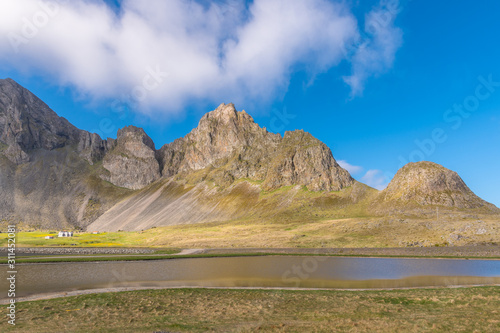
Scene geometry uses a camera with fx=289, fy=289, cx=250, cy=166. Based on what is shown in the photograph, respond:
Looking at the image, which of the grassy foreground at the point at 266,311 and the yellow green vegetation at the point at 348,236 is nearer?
the grassy foreground at the point at 266,311

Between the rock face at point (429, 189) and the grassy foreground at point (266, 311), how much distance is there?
14257cm

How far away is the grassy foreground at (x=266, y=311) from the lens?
645 inches

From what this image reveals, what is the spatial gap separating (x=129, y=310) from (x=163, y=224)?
18721 cm

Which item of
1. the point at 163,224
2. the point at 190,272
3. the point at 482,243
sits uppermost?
the point at 163,224

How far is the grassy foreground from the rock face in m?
143

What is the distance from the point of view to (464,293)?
82.7 feet

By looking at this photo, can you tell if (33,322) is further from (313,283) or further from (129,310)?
Result: (313,283)

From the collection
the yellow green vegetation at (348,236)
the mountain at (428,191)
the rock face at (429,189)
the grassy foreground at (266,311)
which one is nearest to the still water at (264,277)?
the grassy foreground at (266,311)

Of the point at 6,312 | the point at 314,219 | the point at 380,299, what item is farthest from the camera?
the point at 314,219

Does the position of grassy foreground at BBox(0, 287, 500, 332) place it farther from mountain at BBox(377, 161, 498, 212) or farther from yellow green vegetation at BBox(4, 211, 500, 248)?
mountain at BBox(377, 161, 498, 212)

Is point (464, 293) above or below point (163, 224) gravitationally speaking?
below

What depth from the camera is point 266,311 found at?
67.6 ft

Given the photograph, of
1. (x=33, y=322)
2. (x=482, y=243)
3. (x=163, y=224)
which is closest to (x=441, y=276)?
(x=33, y=322)

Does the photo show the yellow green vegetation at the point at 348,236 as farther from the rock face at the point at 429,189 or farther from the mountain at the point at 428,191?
the rock face at the point at 429,189
